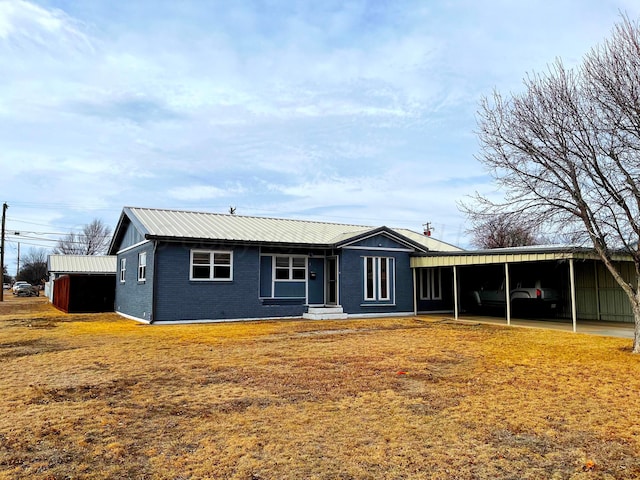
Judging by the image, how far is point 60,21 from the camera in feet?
35.6

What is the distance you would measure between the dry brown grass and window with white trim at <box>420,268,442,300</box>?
10.7 meters

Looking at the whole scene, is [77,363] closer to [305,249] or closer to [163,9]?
[163,9]

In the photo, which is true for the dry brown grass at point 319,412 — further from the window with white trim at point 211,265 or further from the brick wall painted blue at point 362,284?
the brick wall painted blue at point 362,284

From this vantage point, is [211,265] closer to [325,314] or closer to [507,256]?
[325,314]

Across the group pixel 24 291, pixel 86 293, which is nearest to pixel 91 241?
pixel 24 291

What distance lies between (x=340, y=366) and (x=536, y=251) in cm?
882

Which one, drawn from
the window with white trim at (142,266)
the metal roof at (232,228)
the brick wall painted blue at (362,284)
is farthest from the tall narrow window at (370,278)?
the window with white trim at (142,266)

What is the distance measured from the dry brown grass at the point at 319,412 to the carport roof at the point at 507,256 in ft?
11.6

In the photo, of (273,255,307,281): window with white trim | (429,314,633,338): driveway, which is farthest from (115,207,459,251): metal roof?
(429,314,633,338): driveway

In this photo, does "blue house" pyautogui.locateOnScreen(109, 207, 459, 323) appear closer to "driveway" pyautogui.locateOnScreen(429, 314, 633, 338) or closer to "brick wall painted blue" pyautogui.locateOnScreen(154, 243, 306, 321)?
"brick wall painted blue" pyautogui.locateOnScreen(154, 243, 306, 321)

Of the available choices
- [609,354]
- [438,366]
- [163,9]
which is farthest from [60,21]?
[609,354]

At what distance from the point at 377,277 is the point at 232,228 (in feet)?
20.4

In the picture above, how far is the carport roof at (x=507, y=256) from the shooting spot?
1340cm

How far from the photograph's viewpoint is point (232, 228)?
19.4 meters
